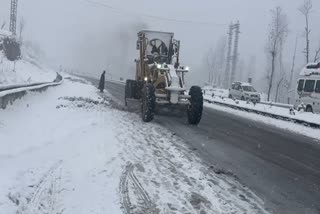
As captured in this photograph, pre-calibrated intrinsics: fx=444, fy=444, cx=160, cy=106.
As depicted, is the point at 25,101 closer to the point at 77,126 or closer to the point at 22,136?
the point at 77,126

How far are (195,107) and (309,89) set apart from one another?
1341cm

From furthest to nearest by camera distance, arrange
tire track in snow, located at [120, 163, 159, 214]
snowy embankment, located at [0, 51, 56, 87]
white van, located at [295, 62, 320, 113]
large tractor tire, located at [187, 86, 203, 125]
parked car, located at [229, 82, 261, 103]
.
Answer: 1. parked car, located at [229, 82, 261, 103]
2. white van, located at [295, 62, 320, 113]
3. snowy embankment, located at [0, 51, 56, 87]
4. large tractor tire, located at [187, 86, 203, 125]
5. tire track in snow, located at [120, 163, 159, 214]

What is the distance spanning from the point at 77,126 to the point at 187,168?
17.7ft

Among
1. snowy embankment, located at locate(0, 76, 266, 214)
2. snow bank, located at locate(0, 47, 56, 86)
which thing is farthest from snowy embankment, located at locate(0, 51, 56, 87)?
snowy embankment, located at locate(0, 76, 266, 214)

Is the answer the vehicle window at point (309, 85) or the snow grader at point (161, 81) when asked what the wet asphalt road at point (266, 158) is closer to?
the snow grader at point (161, 81)

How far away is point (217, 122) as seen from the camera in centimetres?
1780

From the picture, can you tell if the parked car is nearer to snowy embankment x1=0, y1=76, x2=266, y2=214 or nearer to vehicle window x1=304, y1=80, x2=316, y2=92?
vehicle window x1=304, y1=80, x2=316, y2=92

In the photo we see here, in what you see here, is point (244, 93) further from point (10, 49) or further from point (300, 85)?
point (10, 49)

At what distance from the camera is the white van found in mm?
25984

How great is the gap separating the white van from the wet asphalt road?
1004cm

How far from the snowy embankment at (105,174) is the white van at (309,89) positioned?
15448 mm

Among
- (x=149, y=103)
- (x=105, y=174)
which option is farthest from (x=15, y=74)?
(x=105, y=174)

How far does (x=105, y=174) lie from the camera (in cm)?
782

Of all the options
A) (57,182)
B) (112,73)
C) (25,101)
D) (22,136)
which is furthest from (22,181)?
(112,73)
